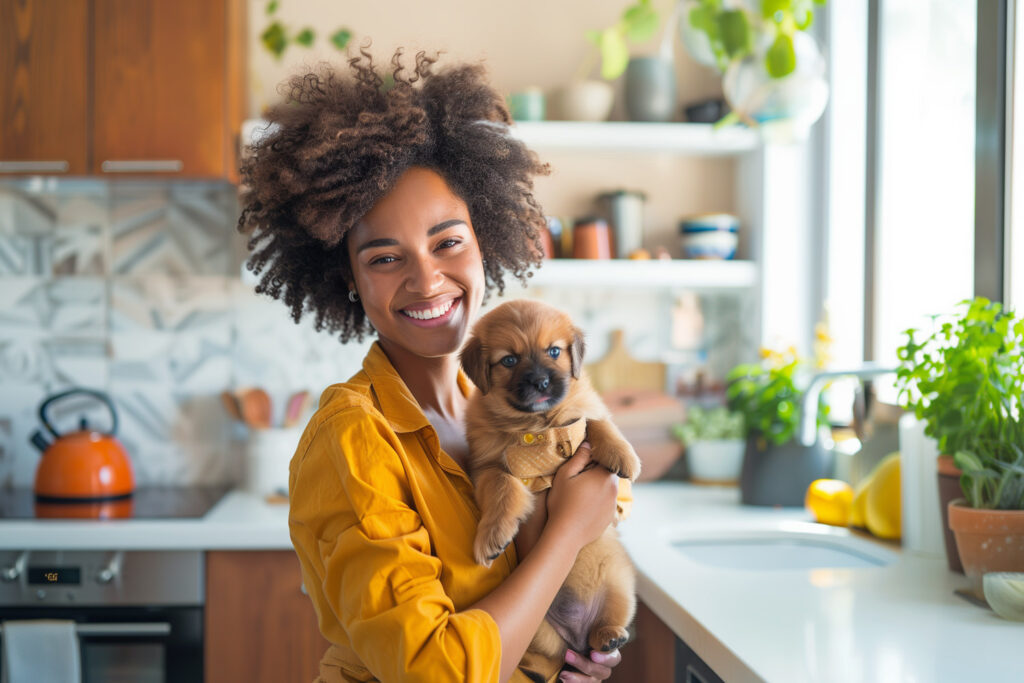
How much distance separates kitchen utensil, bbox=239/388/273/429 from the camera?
263 centimetres

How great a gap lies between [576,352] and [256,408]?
1688 millimetres

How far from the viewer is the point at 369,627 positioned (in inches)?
35.5

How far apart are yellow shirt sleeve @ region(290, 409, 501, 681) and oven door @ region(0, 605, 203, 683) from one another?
1297 millimetres

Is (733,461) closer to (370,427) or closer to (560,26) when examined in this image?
(560,26)

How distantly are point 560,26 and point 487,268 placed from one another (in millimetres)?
1599

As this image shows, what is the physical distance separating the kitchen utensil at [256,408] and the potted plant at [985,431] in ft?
6.26

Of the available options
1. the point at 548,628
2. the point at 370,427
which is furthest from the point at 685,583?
the point at 370,427

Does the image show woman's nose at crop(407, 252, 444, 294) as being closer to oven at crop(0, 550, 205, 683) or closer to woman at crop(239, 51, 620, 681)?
woman at crop(239, 51, 620, 681)

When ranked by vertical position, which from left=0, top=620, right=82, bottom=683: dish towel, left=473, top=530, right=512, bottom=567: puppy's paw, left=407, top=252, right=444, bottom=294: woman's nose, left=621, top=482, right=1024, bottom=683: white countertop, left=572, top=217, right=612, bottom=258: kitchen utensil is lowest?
left=0, top=620, right=82, bottom=683: dish towel

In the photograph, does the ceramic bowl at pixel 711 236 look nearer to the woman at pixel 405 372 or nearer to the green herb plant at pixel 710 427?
the green herb plant at pixel 710 427

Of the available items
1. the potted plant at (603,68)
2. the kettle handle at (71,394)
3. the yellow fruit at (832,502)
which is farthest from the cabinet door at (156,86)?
the yellow fruit at (832,502)

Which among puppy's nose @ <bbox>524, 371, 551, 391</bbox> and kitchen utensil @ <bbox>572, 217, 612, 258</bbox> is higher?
kitchen utensil @ <bbox>572, 217, 612, 258</bbox>

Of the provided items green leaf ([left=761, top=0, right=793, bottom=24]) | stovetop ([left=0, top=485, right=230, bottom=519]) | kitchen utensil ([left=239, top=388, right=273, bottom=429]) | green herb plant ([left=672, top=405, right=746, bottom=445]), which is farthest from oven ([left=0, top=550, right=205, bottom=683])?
green leaf ([left=761, top=0, right=793, bottom=24])

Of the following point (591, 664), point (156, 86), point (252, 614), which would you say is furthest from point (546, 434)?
point (156, 86)
